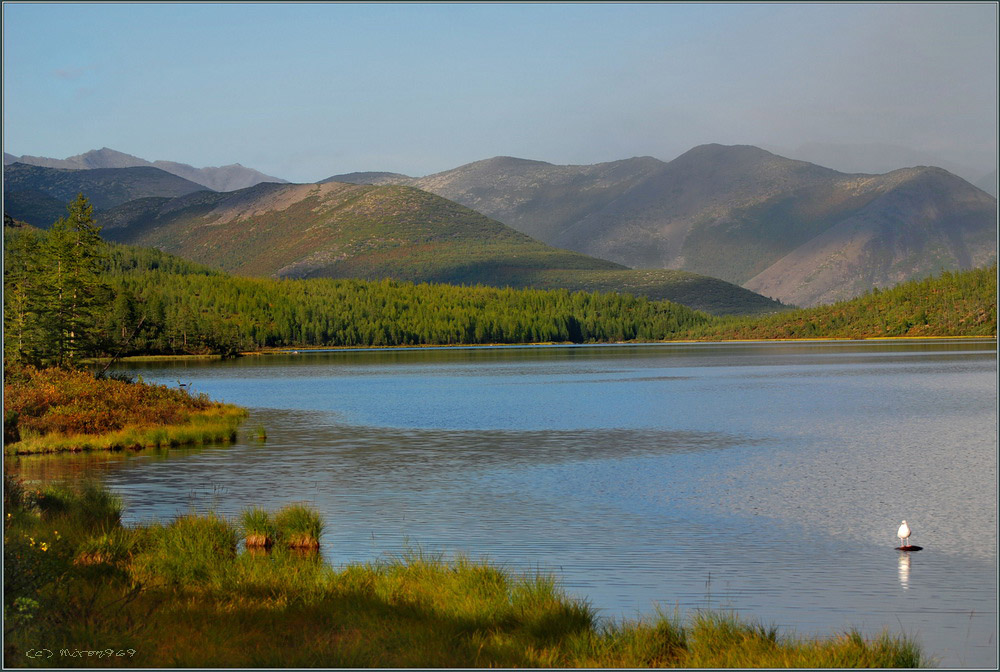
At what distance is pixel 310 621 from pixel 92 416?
3023cm

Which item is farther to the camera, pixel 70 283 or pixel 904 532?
pixel 70 283

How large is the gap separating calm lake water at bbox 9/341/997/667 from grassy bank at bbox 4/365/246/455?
1.98 metres

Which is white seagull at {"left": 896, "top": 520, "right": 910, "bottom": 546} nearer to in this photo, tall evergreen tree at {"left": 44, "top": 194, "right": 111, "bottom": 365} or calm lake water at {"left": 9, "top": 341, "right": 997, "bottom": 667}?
calm lake water at {"left": 9, "top": 341, "right": 997, "bottom": 667}

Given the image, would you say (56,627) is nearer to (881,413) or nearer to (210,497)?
(210,497)

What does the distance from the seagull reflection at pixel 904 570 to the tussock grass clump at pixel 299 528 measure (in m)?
11.2

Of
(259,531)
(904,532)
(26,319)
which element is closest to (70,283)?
(26,319)

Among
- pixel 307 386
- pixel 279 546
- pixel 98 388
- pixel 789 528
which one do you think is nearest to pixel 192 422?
pixel 98 388

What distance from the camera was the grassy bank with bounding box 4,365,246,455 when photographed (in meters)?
38.0

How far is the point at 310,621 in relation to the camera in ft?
44.5

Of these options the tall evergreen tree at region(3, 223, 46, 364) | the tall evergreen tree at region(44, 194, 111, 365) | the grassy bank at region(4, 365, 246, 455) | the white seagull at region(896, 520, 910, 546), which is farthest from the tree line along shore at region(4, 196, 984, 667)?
the tall evergreen tree at region(44, 194, 111, 365)

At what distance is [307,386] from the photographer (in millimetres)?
86750

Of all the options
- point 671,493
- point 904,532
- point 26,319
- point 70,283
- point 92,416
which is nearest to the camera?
point 904,532

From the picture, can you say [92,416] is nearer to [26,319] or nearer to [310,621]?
[26,319]

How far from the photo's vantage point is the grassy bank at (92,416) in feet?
125
